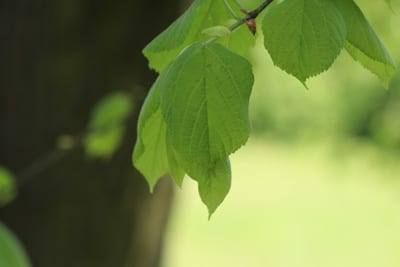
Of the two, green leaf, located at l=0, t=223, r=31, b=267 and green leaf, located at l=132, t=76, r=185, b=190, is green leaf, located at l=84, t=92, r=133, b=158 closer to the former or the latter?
green leaf, located at l=0, t=223, r=31, b=267

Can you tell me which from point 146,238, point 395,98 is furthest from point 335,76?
point 146,238

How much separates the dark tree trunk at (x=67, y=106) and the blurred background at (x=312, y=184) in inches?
57.7

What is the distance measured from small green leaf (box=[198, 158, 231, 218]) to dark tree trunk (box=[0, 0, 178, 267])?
2208mm

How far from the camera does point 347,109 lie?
6543mm

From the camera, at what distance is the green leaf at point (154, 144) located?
90 cm

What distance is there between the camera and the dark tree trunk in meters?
3.09

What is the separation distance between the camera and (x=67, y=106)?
10.2 feet

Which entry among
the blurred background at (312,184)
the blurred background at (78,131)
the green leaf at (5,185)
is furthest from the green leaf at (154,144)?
the blurred background at (312,184)

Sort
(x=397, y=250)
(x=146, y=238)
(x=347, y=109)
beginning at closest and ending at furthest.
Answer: (x=146, y=238)
(x=347, y=109)
(x=397, y=250)

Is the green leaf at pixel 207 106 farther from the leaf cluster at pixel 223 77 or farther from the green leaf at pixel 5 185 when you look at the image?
the green leaf at pixel 5 185

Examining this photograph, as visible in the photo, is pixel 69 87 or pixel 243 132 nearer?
pixel 243 132

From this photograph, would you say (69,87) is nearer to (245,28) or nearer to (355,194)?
(245,28)

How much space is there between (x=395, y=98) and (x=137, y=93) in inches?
113

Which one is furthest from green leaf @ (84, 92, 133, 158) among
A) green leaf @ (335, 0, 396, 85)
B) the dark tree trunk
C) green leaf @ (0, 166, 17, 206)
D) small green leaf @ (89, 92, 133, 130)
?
green leaf @ (335, 0, 396, 85)
